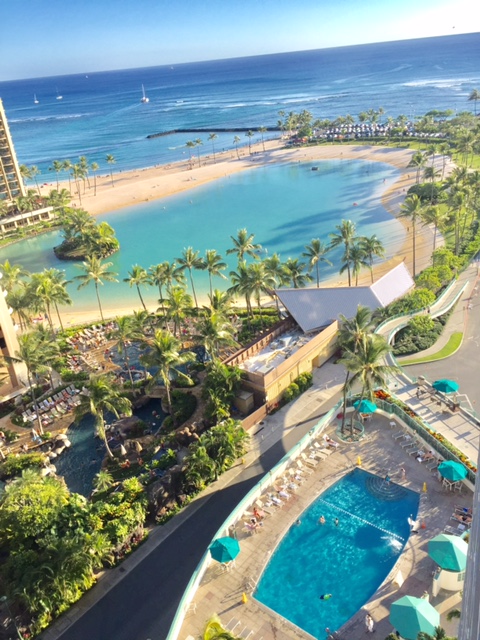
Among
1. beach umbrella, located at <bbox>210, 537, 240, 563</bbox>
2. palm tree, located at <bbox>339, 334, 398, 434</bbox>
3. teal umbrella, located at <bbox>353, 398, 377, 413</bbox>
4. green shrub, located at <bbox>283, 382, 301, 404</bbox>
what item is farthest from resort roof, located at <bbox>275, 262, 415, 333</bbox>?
beach umbrella, located at <bbox>210, 537, 240, 563</bbox>

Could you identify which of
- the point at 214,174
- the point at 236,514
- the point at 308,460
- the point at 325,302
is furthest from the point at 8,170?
the point at 236,514

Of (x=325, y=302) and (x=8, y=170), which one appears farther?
(x=8, y=170)

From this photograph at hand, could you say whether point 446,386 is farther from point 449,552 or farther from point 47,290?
point 47,290

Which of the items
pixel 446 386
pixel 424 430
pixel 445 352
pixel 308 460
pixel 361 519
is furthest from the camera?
pixel 445 352

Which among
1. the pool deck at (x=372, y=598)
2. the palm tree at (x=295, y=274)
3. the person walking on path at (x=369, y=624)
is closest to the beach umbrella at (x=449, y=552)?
the pool deck at (x=372, y=598)

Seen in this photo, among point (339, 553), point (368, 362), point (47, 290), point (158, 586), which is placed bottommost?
point (158, 586)
